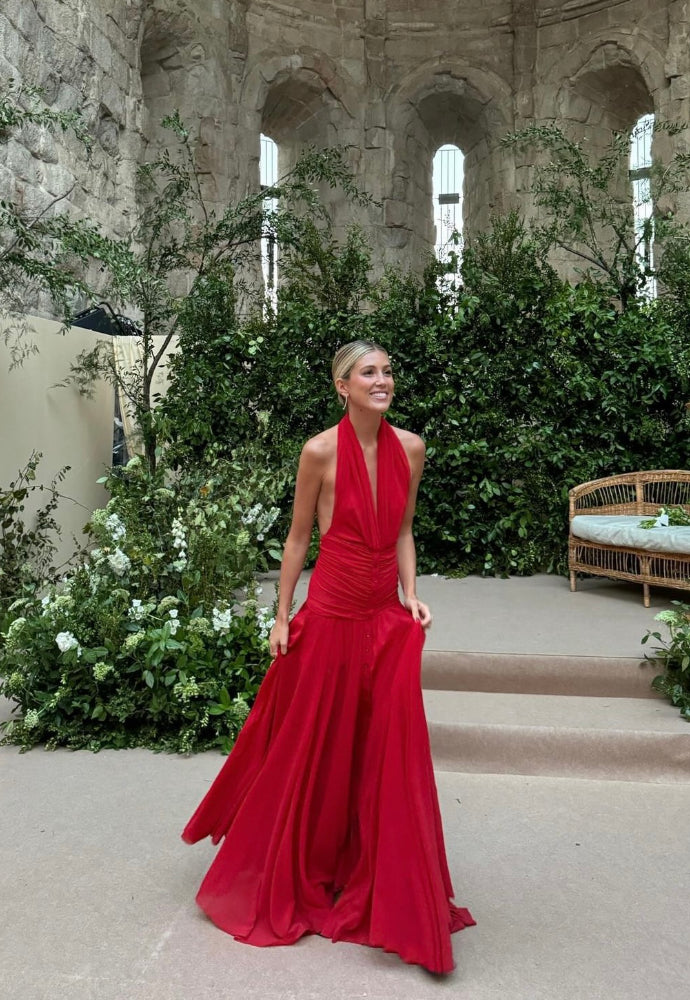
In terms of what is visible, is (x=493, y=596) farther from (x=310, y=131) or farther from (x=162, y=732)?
(x=310, y=131)

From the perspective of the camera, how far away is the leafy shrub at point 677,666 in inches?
176

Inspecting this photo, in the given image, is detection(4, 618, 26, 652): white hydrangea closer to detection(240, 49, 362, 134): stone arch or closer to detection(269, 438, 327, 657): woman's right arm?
detection(269, 438, 327, 657): woman's right arm

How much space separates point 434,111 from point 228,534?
11.6 m

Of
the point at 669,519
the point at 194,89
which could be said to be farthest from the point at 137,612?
the point at 194,89

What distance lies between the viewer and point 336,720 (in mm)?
2715

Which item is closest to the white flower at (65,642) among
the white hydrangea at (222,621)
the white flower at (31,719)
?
the white flower at (31,719)

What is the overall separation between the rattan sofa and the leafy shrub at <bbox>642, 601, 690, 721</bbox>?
5.42 ft

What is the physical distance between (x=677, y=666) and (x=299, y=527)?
2.73 m

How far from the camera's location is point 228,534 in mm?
6047

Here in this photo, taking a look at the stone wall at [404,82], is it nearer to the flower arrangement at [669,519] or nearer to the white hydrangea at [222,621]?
the flower arrangement at [669,519]

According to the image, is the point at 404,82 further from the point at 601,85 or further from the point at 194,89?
the point at 194,89

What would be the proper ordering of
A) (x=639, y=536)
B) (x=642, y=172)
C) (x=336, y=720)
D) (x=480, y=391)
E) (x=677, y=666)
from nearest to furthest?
(x=336, y=720) → (x=677, y=666) → (x=639, y=536) → (x=480, y=391) → (x=642, y=172)

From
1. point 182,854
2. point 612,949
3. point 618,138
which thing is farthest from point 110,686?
point 618,138

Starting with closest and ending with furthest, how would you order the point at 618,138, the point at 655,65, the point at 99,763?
the point at 99,763 < the point at 618,138 < the point at 655,65
